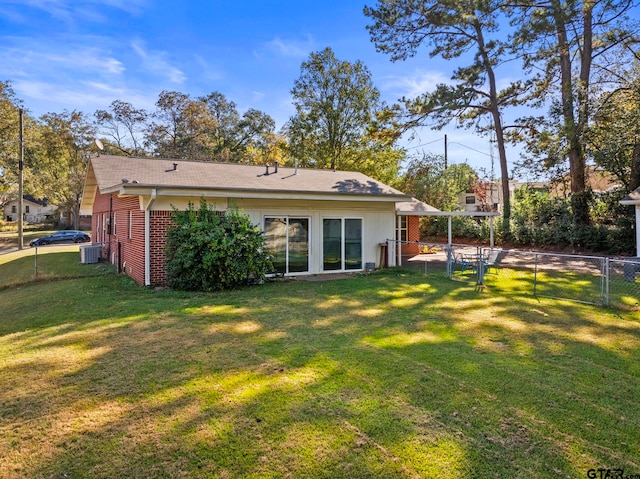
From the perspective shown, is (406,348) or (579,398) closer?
(579,398)

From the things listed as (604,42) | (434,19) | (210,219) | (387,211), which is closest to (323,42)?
(434,19)

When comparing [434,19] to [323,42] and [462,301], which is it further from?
[462,301]

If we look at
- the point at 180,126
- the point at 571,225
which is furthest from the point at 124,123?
the point at 571,225

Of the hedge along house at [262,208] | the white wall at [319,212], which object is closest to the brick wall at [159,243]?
the hedge along house at [262,208]

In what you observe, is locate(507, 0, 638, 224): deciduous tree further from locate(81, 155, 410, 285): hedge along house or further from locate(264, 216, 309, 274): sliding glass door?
locate(264, 216, 309, 274): sliding glass door

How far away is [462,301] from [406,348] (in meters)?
3.66

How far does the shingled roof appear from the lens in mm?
10090

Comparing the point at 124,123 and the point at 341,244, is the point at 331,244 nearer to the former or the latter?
the point at 341,244

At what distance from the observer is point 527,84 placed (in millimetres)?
20156

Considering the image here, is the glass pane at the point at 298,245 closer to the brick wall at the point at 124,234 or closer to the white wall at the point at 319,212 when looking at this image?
Result: the white wall at the point at 319,212

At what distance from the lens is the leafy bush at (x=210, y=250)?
9062 mm

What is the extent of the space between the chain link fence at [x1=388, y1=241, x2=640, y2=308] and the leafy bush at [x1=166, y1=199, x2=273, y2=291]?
17.4 ft

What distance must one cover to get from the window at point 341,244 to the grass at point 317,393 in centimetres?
480

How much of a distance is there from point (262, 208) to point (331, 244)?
2501 millimetres
